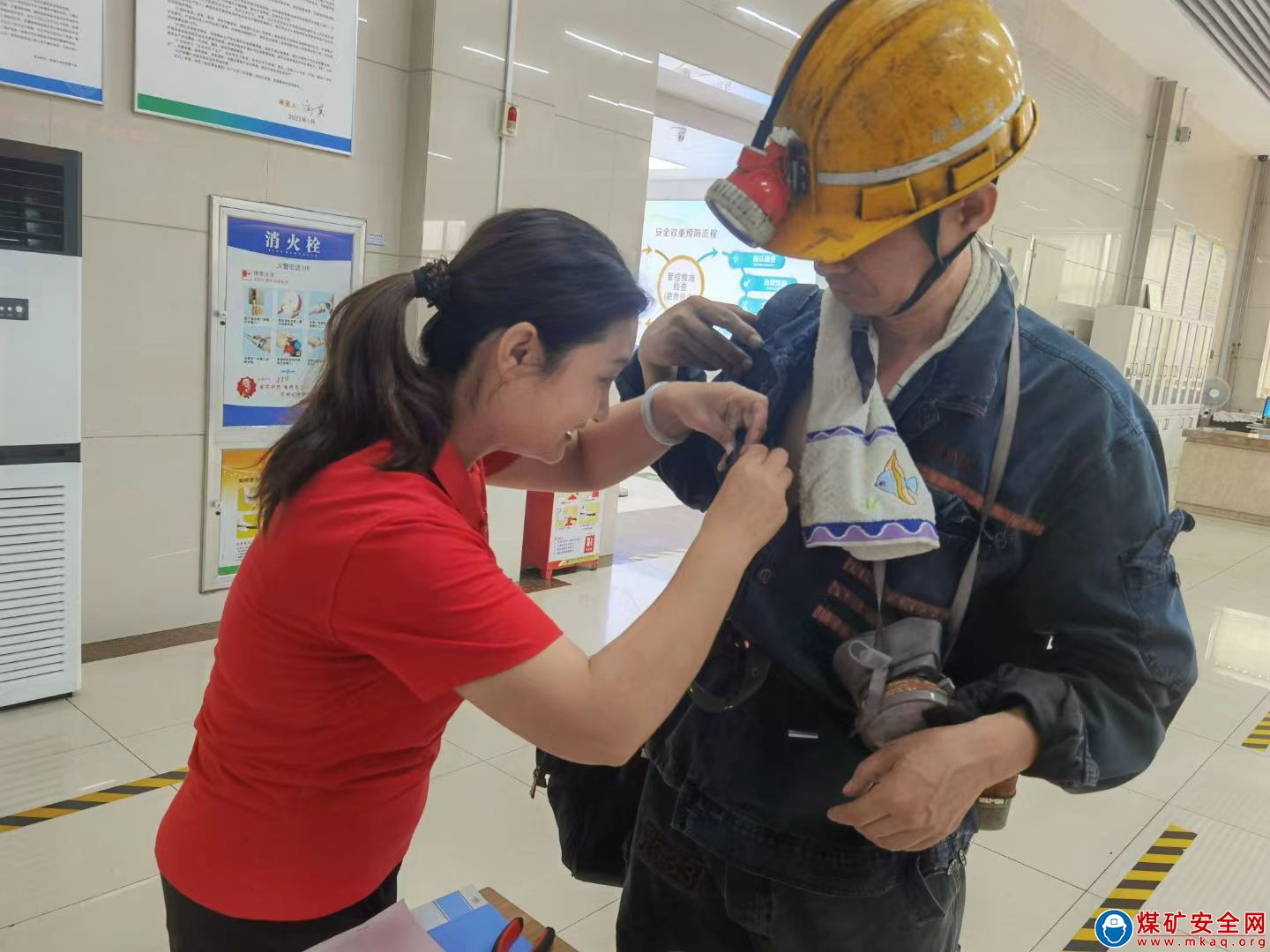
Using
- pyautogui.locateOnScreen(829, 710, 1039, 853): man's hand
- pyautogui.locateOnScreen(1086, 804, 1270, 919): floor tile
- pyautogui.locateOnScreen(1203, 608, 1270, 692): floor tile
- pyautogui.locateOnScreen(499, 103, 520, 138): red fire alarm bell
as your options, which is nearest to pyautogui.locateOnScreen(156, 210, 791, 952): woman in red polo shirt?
pyautogui.locateOnScreen(829, 710, 1039, 853): man's hand

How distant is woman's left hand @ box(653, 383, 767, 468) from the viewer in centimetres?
110

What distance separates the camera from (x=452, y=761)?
2.85m

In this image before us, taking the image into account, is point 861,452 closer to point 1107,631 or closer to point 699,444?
point 1107,631

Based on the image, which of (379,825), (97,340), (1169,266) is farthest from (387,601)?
(1169,266)

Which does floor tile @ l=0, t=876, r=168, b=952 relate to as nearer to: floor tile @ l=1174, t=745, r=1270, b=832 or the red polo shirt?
the red polo shirt

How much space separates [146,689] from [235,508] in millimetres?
819

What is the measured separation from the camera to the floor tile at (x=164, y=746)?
8.59ft

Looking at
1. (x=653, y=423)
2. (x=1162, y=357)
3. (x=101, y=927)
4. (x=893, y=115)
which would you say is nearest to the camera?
(x=893, y=115)

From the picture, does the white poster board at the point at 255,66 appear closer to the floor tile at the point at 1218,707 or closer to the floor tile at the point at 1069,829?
the floor tile at the point at 1069,829

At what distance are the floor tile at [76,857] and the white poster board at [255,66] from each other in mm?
2298

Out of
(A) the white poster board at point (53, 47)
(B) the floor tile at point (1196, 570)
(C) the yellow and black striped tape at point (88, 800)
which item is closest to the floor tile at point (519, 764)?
(C) the yellow and black striped tape at point (88, 800)

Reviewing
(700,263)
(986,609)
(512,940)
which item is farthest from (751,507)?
(700,263)

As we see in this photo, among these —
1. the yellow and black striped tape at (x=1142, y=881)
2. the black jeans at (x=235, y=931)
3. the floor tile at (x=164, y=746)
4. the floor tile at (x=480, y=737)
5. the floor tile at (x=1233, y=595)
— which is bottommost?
the yellow and black striped tape at (x=1142, y=881)

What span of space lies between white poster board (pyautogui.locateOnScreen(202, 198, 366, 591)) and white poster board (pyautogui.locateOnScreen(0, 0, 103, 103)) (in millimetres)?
548
